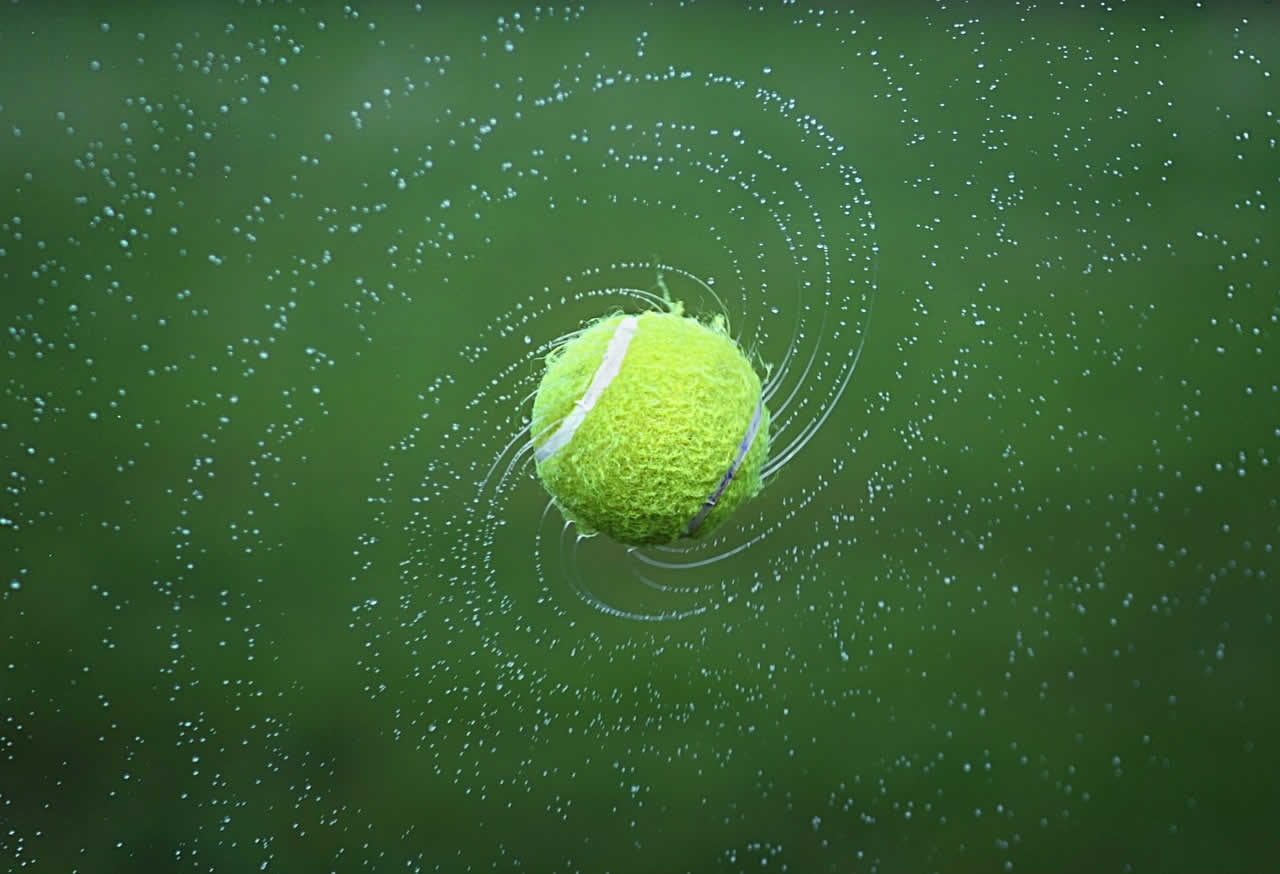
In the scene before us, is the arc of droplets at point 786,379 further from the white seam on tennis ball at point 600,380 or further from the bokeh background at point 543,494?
the white seam on tennis ball at point 600,380

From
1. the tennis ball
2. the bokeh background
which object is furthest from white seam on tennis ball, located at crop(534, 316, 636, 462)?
the bokeh background

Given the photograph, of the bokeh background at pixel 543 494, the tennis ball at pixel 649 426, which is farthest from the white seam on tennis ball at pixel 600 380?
the bokeh background at pixel 543 494

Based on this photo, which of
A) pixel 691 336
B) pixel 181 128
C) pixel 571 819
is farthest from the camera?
pixel 571 819

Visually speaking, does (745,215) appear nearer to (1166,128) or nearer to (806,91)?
(806,91)

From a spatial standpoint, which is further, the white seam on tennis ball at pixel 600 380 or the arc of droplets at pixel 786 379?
the arc of droplets at pixel 786 379

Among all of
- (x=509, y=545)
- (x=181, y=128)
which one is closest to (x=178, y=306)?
(x=181, y=128)

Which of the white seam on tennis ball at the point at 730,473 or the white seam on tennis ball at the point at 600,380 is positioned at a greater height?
the white seam on tennis ball at the point at 600,380
